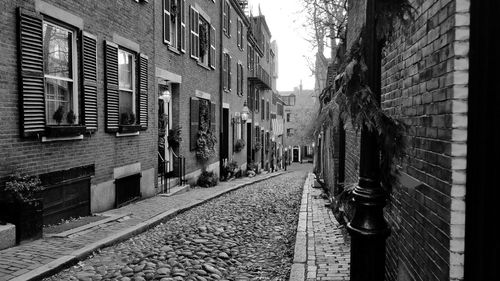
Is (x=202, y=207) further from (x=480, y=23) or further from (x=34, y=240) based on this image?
(x=480, y=23)

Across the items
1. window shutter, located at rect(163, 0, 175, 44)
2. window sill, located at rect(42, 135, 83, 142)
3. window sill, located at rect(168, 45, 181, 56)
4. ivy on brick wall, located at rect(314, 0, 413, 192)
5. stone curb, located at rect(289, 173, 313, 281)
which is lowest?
stone curb, located at rect(289, 173, 313, 281)

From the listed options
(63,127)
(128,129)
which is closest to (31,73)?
(63,127)

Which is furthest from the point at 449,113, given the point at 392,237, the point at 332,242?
the point at 332,242

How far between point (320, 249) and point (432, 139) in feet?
12.7

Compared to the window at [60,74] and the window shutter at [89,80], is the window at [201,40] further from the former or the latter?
the window at [60,74]

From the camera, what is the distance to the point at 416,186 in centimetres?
309

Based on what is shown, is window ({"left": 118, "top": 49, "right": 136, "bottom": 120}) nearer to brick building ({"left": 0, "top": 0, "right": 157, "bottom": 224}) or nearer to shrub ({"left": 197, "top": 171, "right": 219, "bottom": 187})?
brick building ({"left": 0, "top": 0, "right": 157, "bottom": 224})

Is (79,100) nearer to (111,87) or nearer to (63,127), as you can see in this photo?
(63,127)

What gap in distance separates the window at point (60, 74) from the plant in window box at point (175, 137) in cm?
566

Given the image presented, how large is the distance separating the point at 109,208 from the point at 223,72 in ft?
38.6

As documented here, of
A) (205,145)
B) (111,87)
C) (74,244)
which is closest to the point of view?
(74,244)

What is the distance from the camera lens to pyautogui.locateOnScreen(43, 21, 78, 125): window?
7146 mm

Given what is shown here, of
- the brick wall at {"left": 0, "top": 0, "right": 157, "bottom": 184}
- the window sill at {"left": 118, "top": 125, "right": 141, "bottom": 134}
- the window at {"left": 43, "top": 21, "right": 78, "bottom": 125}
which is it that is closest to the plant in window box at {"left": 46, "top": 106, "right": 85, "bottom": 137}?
the window at {"left": 43, "top": 21, "right": 78, "bottom": 125}

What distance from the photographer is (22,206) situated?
5.83m
